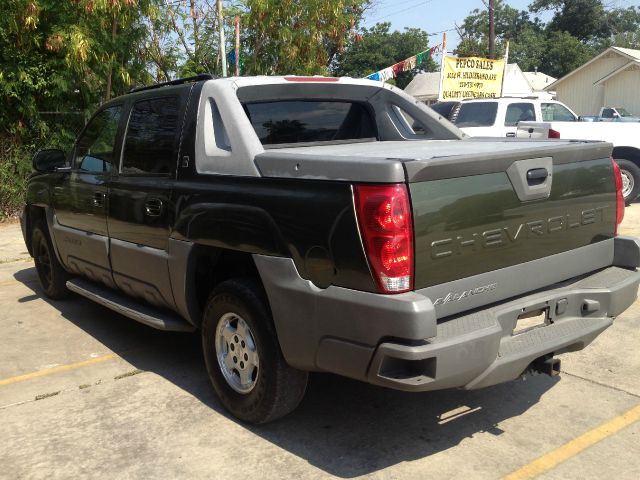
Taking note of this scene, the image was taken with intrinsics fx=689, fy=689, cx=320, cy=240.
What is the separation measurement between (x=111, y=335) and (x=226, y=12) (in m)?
11.0

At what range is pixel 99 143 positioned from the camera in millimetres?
5418

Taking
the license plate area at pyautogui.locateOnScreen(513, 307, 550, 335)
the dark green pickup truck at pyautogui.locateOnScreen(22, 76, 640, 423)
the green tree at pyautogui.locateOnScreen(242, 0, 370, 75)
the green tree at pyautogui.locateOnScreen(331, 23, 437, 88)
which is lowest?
the license plate area at pyautogui.locateOnScreen(513, 307, 550, 335)

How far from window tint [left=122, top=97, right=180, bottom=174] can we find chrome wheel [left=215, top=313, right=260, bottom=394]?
109 centimetres

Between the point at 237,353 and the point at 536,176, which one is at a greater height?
the point at 536,176

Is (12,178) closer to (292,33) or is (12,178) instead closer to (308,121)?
(292,33)

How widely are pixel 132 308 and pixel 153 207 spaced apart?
842 mm

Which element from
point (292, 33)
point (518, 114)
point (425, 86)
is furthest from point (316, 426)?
point (425, 86)

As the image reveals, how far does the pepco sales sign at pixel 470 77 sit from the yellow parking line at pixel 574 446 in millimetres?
13813

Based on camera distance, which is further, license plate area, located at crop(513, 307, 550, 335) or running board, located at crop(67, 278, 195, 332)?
running board, located at crop(67, 278, 195, 332)

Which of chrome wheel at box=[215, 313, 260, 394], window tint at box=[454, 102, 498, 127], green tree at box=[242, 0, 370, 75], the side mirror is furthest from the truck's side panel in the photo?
green tree at box=[242, 0, 370, 75]

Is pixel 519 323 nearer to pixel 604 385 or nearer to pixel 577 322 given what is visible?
pixel 577 322

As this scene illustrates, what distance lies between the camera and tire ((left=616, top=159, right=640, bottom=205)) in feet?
39.3

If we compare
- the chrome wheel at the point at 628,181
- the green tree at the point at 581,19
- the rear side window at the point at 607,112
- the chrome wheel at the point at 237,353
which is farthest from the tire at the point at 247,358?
the green tree at the point at 581,19

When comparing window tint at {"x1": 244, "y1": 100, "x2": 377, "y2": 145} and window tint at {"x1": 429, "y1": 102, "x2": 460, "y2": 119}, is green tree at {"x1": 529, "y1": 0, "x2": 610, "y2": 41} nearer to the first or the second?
A: window tint at {"x1": 429, "y1": 102, "x2": 460, "y2": 119}
